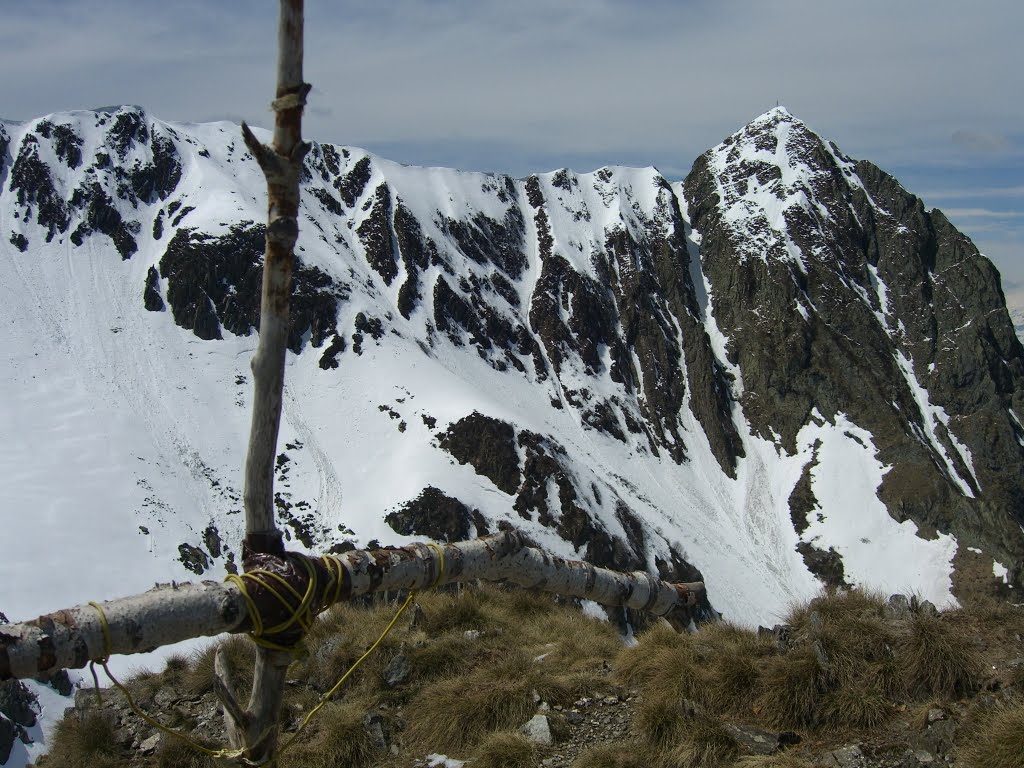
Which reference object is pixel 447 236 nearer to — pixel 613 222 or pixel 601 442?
pixel 613 222

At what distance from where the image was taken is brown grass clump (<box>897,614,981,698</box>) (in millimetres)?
7738

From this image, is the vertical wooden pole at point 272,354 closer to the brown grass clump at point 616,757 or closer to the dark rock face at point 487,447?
the brown grass clump at point 616,757

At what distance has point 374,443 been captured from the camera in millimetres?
83688

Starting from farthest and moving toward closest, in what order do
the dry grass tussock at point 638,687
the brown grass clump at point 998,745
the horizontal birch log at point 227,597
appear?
1. the dry grass tussock at point 638,687
2. the brown grass clump at point 998,745
3. the horizontal birch log at point 227,597

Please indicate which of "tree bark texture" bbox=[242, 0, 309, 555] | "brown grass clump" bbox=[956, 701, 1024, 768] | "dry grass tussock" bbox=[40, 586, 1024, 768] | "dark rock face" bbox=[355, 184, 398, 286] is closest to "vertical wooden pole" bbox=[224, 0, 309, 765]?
"tree bark texture" bbox=[242, 0, 309, 555]

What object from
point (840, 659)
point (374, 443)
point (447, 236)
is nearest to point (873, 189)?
point (447, 236)

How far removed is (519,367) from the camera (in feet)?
357

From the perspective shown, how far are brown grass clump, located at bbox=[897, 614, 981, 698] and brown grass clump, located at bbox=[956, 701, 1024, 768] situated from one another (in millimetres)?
1019

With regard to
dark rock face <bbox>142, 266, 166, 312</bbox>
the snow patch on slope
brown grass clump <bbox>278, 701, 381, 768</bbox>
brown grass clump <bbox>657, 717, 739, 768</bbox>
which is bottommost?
the snow patch on slope

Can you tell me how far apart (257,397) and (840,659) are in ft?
19.9

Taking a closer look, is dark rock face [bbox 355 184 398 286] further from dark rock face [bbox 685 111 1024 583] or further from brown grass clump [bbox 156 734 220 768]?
brown grass clump [bbox 156 734 220 768]

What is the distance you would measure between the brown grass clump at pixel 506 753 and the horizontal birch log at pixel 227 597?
1.44 meters

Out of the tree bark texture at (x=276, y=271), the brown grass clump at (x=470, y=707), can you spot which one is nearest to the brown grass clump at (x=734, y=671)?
the brown grass clump at (x=470, y=707)

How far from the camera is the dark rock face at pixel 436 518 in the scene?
69.9 metres
